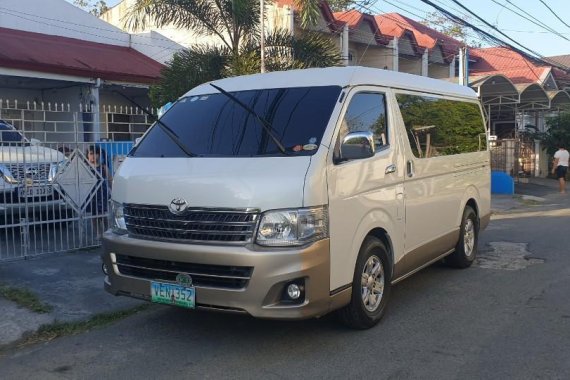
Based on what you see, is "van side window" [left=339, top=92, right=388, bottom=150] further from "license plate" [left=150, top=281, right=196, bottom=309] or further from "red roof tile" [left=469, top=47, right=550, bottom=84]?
"red roof tile" [left=469, top=47, right=550, bottom=84]

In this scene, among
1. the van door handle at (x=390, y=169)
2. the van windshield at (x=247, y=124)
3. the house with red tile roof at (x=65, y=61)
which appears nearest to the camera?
the van windshield at (x=247, y=124)

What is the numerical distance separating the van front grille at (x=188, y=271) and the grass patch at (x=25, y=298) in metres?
1.48

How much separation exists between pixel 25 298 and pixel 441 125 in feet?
16.1

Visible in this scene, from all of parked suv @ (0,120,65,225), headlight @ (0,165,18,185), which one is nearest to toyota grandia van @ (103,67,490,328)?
parked suv @ (0,120,65,225)

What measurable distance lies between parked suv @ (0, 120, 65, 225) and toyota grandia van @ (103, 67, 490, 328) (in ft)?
10.2

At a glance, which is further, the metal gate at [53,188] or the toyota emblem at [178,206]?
the metal gate at [53,188]

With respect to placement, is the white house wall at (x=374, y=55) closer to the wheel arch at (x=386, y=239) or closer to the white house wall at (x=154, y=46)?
the white house wall at (x=154, y=46)

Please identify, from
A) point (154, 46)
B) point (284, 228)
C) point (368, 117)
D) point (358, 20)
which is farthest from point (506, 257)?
point (154, 46)

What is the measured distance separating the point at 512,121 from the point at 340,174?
2521 cm

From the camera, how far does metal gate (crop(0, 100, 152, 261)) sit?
7965 millimetres

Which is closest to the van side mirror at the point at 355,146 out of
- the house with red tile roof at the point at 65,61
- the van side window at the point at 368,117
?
the van side window at the point at 368,117

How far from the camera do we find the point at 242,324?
17.9ft

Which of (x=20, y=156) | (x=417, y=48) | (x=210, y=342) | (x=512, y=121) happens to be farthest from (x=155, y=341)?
(x=512, y=121)

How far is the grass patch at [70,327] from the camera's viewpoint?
5391 millimetres
